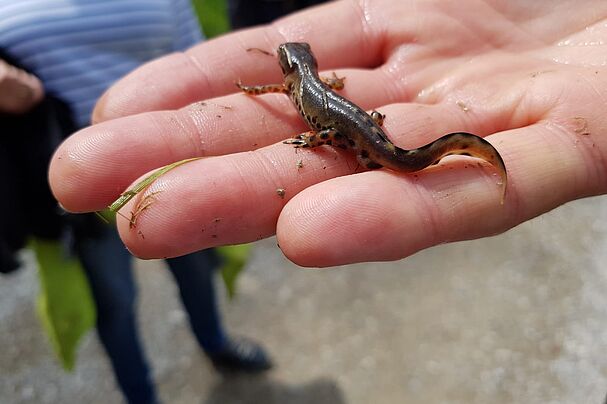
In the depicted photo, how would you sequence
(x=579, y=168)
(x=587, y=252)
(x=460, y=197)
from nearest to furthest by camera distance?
(x=460, y=197)
(x=579, y=168)
(x=587, y=252)

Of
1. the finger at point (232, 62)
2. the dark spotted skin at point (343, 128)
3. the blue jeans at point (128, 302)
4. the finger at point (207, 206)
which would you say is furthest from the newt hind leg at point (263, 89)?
the blue jeans at point (128, 302)

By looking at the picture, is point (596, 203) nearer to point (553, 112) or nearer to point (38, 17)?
point (553, 112)

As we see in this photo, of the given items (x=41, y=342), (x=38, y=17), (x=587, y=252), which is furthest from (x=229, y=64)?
(x=587, y=252)

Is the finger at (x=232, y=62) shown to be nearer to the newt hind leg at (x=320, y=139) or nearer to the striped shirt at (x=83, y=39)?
the striped shirt at (x=83, y=39)

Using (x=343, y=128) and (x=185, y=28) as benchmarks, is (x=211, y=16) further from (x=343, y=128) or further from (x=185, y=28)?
(x=343, y=128)

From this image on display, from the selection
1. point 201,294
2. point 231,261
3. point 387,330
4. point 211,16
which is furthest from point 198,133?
point 387,330
